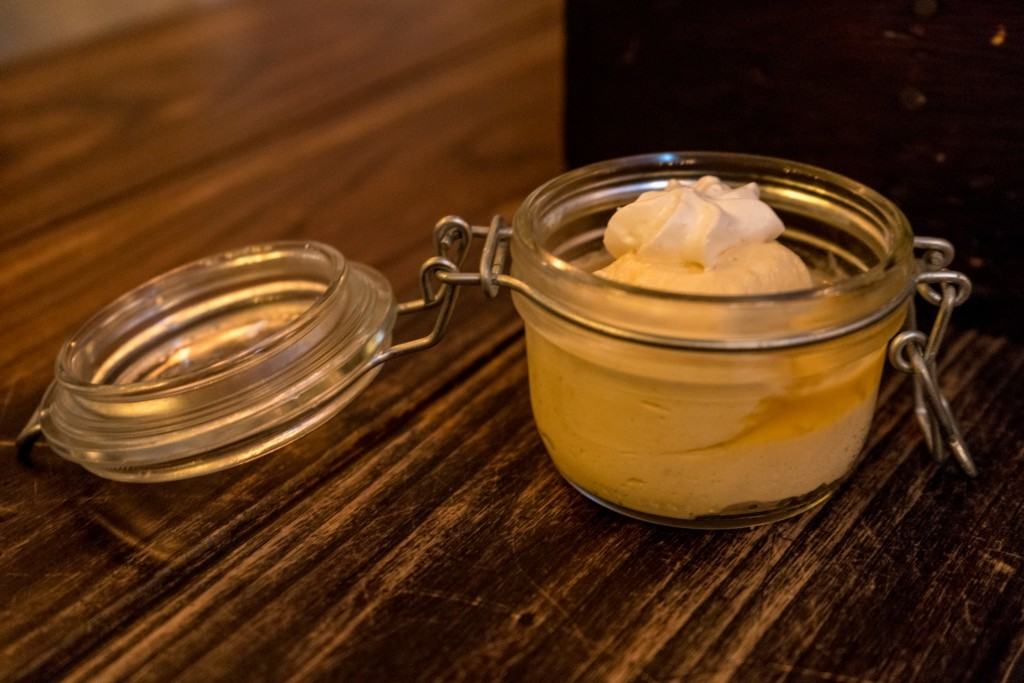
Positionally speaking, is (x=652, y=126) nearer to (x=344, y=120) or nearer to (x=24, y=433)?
(x=344, y=120)

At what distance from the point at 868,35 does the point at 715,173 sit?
7.0 inches

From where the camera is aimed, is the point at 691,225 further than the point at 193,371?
No

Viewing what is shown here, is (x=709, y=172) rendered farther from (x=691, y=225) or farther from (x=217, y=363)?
(x=217, y=363)

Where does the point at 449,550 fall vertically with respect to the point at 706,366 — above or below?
below

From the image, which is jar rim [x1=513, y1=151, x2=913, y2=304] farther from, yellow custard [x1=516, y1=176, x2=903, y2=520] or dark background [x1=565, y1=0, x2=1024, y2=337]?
dark background [x1=565, y1=0, x2=1024, y2=337]

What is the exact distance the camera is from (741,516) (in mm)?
555

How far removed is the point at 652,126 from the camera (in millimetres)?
869

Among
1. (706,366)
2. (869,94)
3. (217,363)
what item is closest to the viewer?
(706,366)

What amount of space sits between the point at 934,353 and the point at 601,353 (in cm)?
21

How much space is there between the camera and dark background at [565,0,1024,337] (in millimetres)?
685

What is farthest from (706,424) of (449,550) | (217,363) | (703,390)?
(217,363)

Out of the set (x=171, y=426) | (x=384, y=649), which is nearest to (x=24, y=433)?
(x=171, y=426)

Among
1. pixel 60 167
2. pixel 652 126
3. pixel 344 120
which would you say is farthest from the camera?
pixel 344 120

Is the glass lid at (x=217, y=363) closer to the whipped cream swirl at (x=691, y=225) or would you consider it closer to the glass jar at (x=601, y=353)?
the glass jar at (x=601, y=353)
